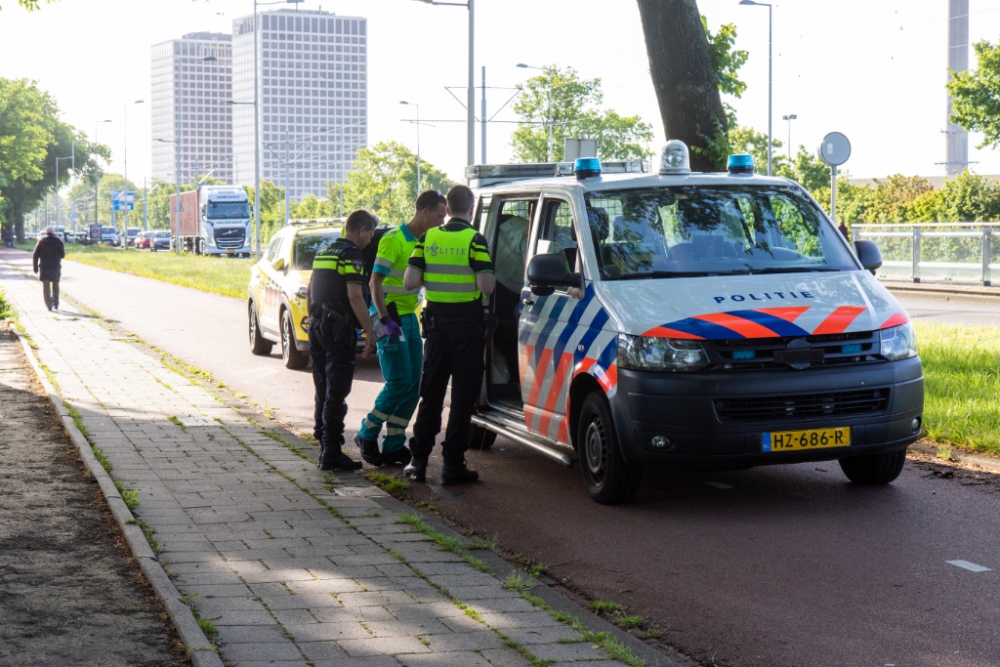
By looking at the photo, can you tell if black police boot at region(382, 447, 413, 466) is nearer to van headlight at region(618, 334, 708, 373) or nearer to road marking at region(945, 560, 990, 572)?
van headlight at region(618, 334, 708, 373)

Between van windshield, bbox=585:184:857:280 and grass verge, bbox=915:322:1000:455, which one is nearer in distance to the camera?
van windshield, bbox=585:184:857:280

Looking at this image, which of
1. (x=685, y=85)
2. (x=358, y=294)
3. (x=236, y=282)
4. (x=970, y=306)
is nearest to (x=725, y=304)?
(x=358, y=294)

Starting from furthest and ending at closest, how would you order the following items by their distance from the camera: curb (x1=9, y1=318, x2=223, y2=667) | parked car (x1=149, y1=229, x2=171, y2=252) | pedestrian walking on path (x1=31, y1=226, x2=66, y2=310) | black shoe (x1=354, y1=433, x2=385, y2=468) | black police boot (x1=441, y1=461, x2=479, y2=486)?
parked car (x1=149, y1=229, x2=171, y2=252) < pedestrian walking on path (x1=31, y1=226, x2=66, y2=310) < black shoe (x1=354, y1=433, x2=385, y2=468) < black police boot (x1=441, y1=461, x2=479, y2=486) < curb (x1=9, y1=318, x2=223, y2=667)

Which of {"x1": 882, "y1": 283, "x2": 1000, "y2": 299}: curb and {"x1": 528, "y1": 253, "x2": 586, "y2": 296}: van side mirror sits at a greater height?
{"x1": 528, "y1": 253, "x2": 586, "y2": 296}: van side mirror

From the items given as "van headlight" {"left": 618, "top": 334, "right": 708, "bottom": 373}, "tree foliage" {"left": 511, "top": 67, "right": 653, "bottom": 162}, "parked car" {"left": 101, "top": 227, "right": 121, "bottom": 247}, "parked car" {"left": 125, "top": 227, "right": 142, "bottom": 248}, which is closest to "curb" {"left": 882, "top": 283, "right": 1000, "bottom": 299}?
"van headlight" {"left": 618, "top": 334, "right": 708, "bottom": 373}

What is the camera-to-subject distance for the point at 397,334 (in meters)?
8.33

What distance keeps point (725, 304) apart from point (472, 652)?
9.52 feet

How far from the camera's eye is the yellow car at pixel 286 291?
14500 mm

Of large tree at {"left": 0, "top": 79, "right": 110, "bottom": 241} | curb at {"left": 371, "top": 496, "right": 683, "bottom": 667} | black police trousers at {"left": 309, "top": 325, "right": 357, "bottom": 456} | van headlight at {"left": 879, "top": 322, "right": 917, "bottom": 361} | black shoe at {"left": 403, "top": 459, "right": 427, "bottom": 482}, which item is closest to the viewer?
curb at {"left": 371, "top": 496, "right": 683, "bottom": 667}

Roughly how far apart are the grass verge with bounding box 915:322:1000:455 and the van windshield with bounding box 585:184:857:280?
1.88m

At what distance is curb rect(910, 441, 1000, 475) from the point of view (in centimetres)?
803

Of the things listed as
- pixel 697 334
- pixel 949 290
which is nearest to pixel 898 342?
pixel 697 334

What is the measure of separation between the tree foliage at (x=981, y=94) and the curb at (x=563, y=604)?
38.5 metres

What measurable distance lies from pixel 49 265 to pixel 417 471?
18.6 m
